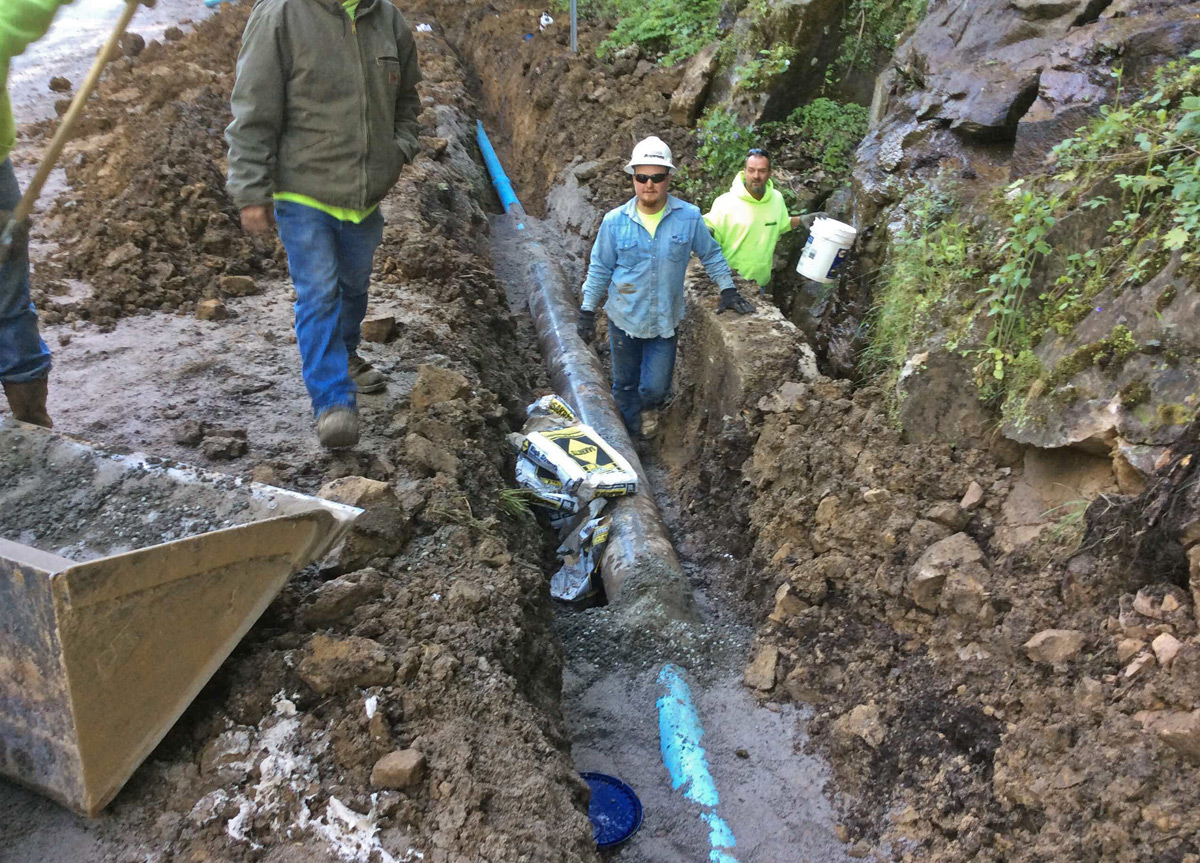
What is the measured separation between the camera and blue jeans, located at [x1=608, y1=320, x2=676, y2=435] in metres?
5.89

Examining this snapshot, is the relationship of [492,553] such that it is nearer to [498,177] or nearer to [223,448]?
[223,448]

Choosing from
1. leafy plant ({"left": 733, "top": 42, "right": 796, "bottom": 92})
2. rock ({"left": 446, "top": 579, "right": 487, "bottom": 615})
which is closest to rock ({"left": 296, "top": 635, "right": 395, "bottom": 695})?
rock ({"left": 446, "top": 579, "right": 487, "bottom": 615})

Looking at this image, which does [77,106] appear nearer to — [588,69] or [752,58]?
[752,58]

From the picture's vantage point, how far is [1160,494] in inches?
111

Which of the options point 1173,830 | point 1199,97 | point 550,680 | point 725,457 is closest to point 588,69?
point 725,457

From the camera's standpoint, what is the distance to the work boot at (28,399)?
3.39m

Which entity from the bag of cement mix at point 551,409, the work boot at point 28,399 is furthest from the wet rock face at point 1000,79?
the work boot at point 28,399

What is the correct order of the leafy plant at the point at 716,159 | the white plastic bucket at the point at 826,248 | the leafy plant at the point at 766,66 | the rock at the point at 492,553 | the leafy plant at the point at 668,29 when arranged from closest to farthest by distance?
the rock at the point at 492,553 → the white plastic bucket at the point at 826,248 → the leafy plant at the point at 766,66 → the leafy plant at the point at 716,159 → the leafy plant at the point at 668,29

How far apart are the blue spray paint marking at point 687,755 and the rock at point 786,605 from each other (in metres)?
0.54

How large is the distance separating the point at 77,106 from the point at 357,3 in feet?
3.93

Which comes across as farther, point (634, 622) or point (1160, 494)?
point (634, 622)

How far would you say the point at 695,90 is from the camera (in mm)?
8281

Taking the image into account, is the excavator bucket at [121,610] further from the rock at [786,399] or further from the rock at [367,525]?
the rock at [786,399]

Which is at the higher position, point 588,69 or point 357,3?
point 357,3
